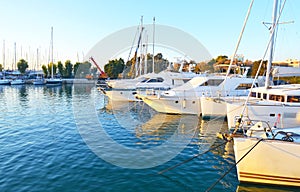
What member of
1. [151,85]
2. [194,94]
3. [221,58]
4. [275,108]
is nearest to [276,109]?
[275,108]

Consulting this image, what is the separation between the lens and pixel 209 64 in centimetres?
7531

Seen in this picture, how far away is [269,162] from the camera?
20.7ft

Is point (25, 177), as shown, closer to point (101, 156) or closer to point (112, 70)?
point (101, 156)

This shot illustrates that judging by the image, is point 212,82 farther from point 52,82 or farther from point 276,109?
point 52,82

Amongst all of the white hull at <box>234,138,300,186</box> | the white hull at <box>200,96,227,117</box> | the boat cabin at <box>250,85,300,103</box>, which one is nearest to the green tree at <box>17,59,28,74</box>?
the white hull at <box>200,96,227,117</box>

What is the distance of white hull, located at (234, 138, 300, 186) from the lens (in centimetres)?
612

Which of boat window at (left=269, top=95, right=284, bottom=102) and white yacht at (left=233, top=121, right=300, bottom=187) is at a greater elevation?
boat window at (left=269, top=95, right=284, bottom=102)

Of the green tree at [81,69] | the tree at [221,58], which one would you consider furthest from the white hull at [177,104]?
the green tree at [81,69]

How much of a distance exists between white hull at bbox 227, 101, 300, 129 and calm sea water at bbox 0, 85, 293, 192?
218 cm

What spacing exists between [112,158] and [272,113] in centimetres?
959

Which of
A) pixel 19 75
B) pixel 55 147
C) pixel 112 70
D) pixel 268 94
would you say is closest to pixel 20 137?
pixel 55 147

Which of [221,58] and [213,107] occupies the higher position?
[221,58]

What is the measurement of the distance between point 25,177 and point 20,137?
5.76m

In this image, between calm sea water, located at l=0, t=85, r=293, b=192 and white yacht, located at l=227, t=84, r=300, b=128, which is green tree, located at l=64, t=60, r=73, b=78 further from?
white yacht, located at l=227, t=84, r=300, b=128
